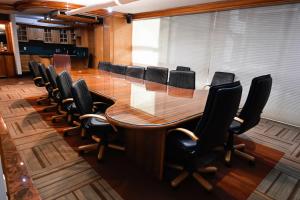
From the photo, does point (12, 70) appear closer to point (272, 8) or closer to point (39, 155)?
point (39, 155)

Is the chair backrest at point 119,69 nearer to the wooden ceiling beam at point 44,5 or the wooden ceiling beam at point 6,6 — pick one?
the wooden ceiling beam at point 44,5

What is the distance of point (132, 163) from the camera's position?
2227 mm

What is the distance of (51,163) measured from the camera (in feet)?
7.15

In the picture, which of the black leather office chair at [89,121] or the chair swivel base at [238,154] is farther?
the chair swivel base at [238,154]

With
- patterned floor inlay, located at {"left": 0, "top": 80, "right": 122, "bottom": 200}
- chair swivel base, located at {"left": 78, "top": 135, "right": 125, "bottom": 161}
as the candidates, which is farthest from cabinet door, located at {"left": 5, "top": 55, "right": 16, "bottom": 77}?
chair swivel base, located at {"left": 78, "top": 135, "right": 125, "bottom": 161}

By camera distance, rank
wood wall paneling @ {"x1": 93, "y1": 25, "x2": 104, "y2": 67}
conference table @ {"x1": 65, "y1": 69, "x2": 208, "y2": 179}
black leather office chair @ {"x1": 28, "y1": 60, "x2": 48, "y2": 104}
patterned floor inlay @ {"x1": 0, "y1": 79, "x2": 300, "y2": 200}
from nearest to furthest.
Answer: patterned floor inlay @ {"x1": 0, "y1": 79, "x2": 300, "y2": 200}
conference table @ {"x1": 65, "y1": 69, "x2": 208, "y2": 179}
black leather office chair @ {"x1": 28, "y1": 60, "x2": 48, "y2": 104}
wood wall paneling @ {"x1": 93, "y1": 25, "x2": 104, "y2": 67}

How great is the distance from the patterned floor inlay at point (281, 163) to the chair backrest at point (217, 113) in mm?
753

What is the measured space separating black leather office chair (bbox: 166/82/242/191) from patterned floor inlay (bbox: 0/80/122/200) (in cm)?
73

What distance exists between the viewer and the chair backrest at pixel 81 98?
204 cm

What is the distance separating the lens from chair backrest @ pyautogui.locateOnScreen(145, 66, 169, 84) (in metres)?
3.71

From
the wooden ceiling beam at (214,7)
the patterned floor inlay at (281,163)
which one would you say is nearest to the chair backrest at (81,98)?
the patterned floor inlay at (281,163)

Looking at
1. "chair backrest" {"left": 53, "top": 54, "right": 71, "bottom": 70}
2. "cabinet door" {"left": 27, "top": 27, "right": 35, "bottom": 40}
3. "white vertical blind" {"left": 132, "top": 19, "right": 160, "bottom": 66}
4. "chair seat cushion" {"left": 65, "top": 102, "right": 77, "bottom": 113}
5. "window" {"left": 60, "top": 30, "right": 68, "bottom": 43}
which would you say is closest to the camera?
"chair seat cushion" {"left": 65, "top": 102, "right": 77, "bottom": 113}

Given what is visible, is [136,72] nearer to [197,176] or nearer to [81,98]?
[81,98]

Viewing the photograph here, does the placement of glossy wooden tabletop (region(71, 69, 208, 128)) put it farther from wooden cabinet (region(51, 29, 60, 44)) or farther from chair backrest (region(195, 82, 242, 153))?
wooden cabinet (region(51, 29, 60, 44))
